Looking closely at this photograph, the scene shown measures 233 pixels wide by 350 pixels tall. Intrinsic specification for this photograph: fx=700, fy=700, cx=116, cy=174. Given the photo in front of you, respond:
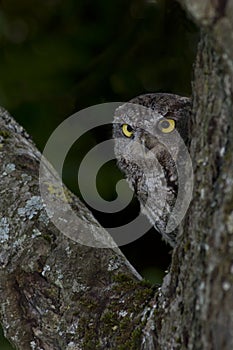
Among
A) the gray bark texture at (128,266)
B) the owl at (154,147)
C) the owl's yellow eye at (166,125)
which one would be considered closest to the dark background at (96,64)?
the owl at (154,147)

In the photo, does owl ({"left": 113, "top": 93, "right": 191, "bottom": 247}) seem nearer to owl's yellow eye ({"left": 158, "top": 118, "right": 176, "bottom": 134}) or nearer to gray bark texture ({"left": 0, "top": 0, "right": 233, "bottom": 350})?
owl's yellow eye ({"left": 158, "top": 118, "right": 176, "bottom": 134})

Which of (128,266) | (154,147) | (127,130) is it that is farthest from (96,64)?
(128,266)

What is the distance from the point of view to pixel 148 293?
1678 millimetres

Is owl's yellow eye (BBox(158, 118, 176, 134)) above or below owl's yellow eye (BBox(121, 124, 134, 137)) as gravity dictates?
above

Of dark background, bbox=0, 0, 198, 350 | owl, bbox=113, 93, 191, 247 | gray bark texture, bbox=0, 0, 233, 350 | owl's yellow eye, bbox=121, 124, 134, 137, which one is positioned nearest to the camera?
gray bark texture, bbox=0, 0, 233, 350

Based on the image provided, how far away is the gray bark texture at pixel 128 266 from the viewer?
1156 mm

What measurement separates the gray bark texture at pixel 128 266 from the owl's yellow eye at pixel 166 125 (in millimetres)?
456

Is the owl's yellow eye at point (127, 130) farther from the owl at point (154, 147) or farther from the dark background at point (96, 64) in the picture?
the dark background at point (96, 64)

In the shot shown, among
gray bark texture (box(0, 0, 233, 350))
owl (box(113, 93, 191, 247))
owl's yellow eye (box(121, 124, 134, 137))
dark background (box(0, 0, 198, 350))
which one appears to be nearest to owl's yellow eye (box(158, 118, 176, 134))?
owl (box(113, 93, 191, 247))

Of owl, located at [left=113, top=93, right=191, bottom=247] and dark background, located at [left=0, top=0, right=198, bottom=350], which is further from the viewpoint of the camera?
dark background, located at [left=0, top=0, right=198, bottom=350]

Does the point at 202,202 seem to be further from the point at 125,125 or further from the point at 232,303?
the point at 125,125

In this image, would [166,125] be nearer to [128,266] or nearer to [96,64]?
[128,266]

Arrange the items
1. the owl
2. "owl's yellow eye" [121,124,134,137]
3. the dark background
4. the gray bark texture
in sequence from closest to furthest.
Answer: the gray bark texture, the owl, "owl's yellow eye" [121,124,134,137], the dark background

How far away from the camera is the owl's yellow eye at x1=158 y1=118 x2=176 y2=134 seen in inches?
96.2
